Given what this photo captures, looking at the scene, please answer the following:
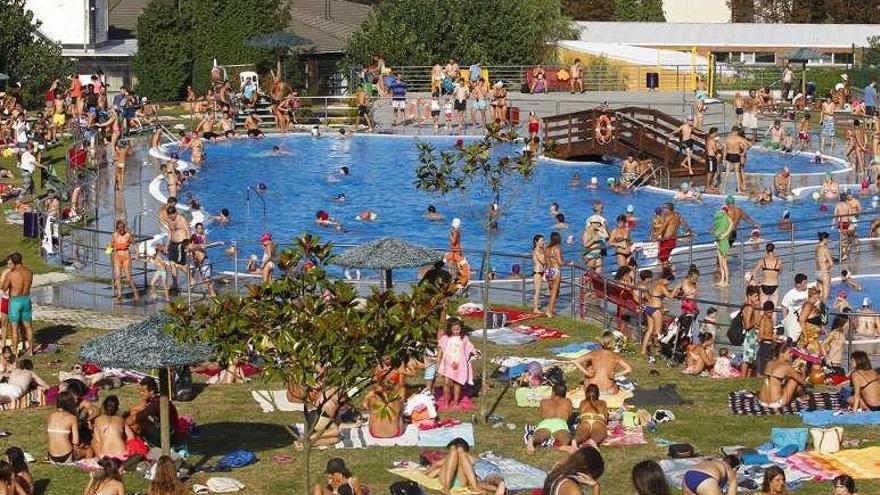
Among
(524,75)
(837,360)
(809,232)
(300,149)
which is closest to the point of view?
(837,360)

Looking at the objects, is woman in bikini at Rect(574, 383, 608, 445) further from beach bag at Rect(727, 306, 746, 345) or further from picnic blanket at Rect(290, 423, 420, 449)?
beach bag at Rect(727, 306, 746, 345)

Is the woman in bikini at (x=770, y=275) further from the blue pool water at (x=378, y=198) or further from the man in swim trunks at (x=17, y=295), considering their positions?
the man in swim trunks at (x=17, y=295)

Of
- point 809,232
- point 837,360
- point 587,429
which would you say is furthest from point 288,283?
point 809,232

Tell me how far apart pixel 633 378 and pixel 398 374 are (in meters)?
3.23

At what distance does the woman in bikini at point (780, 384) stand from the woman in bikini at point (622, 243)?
7.65m

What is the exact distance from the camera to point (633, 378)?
2345 cm

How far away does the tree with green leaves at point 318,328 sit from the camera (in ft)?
49.5

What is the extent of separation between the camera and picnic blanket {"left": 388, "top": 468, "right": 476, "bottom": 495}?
18328mm

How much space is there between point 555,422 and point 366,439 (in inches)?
83.7

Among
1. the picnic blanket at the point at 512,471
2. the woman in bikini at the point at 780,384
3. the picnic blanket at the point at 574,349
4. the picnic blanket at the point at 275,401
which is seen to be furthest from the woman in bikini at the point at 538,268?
the picnic blanket at the point at 512,471

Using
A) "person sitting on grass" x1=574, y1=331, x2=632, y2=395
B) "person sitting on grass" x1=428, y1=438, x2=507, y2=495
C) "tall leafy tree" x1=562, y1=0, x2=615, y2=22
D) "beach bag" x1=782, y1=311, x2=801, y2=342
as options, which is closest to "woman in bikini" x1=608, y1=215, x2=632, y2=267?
"beach bag" x1=782, y1=311, x2=801, y2=342

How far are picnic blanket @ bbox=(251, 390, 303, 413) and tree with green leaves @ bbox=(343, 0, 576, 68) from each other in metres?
36.8

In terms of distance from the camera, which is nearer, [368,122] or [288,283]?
[288,283]

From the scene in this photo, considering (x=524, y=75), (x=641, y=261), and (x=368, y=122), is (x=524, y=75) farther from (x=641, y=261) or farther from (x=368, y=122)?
(x=641, y=261)
